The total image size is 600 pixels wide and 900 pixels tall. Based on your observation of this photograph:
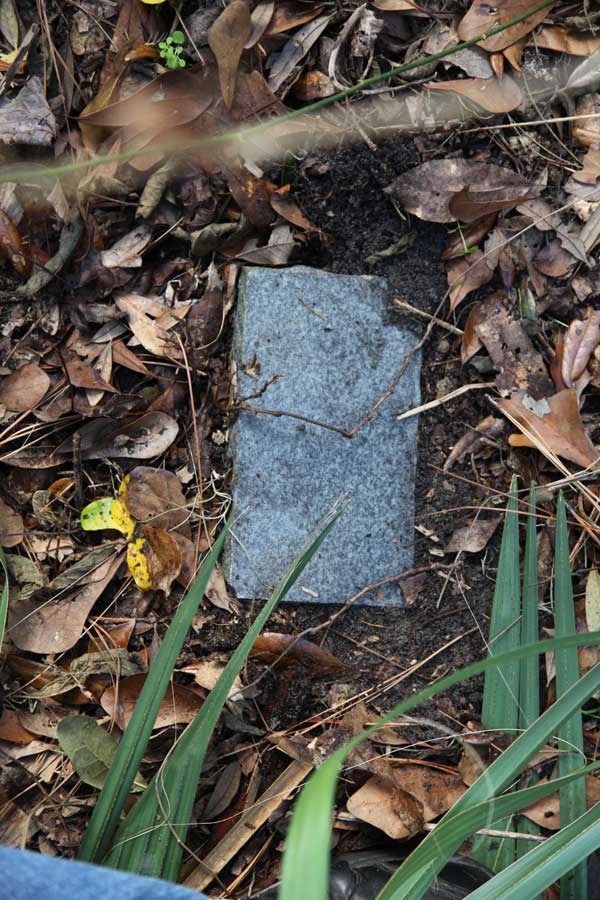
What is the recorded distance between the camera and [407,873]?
41.2 inches

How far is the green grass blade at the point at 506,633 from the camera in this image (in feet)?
4.78

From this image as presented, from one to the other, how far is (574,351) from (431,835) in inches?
39.3

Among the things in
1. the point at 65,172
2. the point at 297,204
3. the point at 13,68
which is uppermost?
the point at 13,68

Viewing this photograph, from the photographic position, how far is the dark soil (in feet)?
5.13

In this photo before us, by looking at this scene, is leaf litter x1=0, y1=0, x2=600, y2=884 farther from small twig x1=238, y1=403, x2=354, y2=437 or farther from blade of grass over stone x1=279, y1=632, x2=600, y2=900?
blade of grass over stone x1=279, y1=632, x2=600, y2=900

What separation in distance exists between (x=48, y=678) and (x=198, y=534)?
0.41m

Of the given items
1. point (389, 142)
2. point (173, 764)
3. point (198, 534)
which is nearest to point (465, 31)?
point (389, 142)

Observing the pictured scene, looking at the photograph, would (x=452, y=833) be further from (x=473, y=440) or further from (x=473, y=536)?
(x=473, y=440)

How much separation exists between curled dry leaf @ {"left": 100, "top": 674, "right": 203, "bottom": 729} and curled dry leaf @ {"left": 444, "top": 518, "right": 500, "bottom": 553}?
2.00ft

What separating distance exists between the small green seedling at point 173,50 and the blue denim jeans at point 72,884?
4.83 ft

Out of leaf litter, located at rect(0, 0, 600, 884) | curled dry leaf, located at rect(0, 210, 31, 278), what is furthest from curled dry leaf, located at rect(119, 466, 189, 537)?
curled dry leaf, located at rect(0, 210, 31, 278)

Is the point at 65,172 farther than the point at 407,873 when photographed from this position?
Yes

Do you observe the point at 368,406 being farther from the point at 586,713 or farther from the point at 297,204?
the point at 586,713

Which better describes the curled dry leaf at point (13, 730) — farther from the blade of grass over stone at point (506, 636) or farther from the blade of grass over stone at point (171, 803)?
the blade of grass over stone at point (506, 636)
